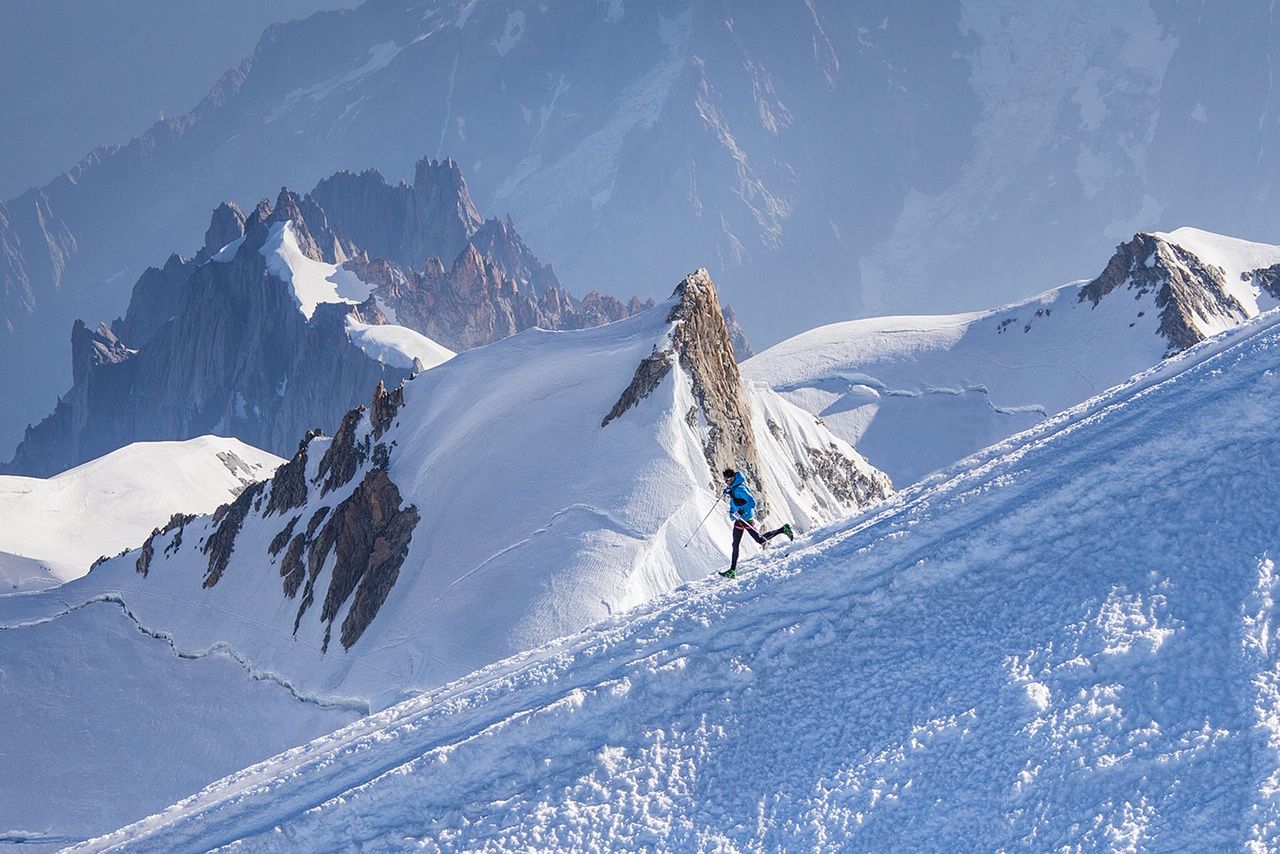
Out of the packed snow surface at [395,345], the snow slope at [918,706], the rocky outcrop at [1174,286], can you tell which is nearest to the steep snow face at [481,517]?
the snow slope at [918,706]

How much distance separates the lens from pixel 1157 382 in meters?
16.5

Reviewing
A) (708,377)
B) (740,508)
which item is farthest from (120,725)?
(740,508)

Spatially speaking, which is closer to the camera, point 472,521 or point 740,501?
point 740,501

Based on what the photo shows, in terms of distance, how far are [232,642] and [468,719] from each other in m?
41.6

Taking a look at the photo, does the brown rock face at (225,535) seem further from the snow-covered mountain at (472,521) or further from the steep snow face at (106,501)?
the steep snow face at (106,501)

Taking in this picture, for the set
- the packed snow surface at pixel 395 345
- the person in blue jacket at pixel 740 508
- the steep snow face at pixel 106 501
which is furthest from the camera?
the packed snow surface at pixel 395 345

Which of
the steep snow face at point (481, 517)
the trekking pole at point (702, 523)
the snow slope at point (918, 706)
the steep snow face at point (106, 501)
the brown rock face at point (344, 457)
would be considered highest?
the steep snow face at point (106, 501)

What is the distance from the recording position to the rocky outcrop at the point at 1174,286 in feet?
324

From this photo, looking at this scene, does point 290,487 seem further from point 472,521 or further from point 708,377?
point 708,377

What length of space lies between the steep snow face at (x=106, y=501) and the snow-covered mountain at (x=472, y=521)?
20027mm

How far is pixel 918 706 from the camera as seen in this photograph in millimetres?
11695

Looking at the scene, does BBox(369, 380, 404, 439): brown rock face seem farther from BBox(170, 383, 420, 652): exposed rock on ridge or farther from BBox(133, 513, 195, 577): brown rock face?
BBox(133, 513, 195, 577): brown rock face

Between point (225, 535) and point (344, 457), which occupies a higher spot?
point (344, 457)

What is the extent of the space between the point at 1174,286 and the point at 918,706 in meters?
102
